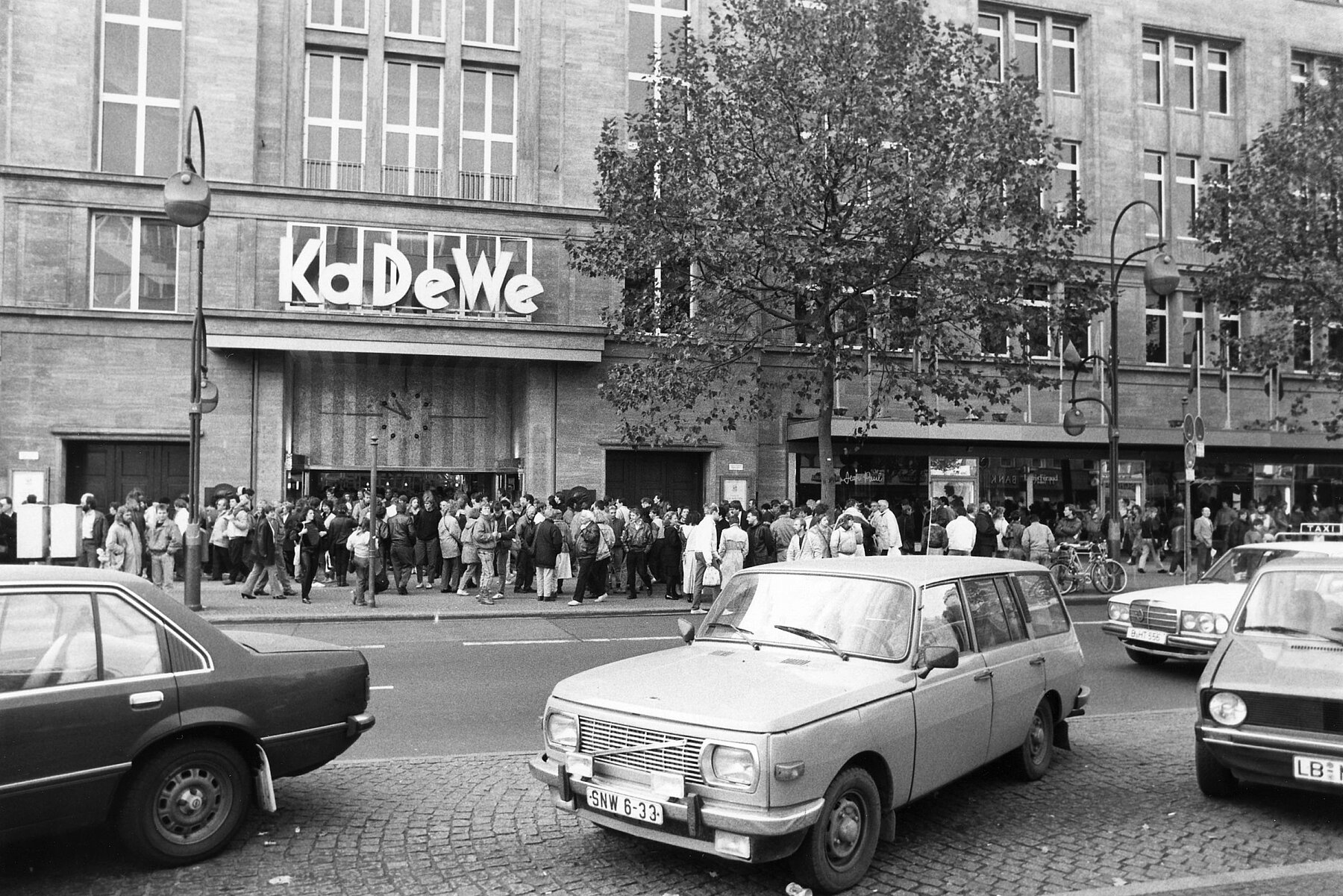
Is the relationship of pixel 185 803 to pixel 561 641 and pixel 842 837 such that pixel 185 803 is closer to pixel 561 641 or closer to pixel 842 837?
pixel 842 837

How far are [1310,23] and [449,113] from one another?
2830cm

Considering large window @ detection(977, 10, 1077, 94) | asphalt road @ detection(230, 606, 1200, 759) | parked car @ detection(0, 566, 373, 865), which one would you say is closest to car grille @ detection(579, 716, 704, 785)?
asphalt road @ detection(230, 606, 1200, 759)

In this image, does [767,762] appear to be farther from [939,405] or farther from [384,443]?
[939,405]

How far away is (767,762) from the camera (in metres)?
4.25

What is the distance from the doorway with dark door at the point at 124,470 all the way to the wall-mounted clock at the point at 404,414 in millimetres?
4505

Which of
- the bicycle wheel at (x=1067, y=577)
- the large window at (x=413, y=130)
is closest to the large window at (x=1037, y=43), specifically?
the large window at (x=413, y=130)

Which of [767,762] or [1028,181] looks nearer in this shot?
[767,762]

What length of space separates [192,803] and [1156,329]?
31.6 meters

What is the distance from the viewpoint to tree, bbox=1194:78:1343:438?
22.3 m

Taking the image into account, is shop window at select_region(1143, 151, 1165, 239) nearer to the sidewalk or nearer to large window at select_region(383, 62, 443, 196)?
the sidewalk

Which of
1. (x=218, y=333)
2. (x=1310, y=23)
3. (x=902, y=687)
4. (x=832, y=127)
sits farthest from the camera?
(x=1310, y=23)

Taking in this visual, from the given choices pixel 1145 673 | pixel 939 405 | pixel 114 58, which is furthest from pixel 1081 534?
pixel 114 58

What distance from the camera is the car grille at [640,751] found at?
4.46 metres

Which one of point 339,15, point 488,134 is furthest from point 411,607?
point 339,15
